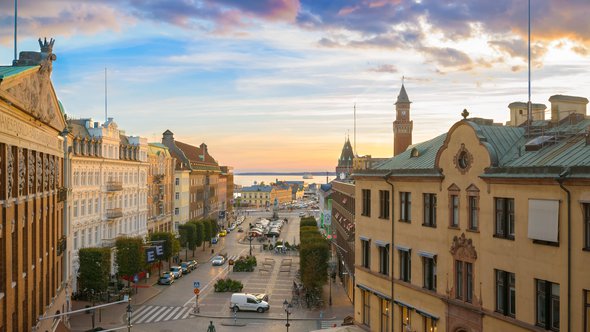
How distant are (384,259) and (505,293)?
10.9m

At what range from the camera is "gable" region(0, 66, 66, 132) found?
2434 centimetres

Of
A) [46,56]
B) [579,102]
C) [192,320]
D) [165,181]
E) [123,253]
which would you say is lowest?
[192,320]

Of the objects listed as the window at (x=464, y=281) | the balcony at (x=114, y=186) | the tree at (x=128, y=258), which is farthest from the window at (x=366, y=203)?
the balcony at (x=114, y=186)

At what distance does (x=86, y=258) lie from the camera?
5772 centimetres

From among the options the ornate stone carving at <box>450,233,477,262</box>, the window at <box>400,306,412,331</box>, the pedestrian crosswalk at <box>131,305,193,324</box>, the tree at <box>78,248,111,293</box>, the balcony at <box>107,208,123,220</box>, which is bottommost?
the pedestrian crosswalk at <box>131,305,193,324</box>

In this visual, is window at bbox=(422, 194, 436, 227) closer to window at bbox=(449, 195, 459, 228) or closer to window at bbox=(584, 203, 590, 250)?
window at bbox=(449, 195, 459, 228)

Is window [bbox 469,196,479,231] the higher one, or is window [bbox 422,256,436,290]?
window [bbox 469,196,479,231]

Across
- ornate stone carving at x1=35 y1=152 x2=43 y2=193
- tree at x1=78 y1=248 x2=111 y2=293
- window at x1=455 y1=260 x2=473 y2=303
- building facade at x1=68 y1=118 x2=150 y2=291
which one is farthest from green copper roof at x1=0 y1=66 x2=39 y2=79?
tree at x1=78 y1=248 x2=111 y2=293

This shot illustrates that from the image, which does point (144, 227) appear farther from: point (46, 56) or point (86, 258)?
point (46, 56)

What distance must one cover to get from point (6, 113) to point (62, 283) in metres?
25.0

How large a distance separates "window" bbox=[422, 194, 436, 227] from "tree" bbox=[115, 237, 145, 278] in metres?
39.3

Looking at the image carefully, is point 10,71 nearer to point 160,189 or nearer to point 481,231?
point 481,231

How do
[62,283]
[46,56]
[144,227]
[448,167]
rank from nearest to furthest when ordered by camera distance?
[448,167]
[46,56]
[62,283]
[144,227]

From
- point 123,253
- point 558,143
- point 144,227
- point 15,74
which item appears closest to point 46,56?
point 15,74
